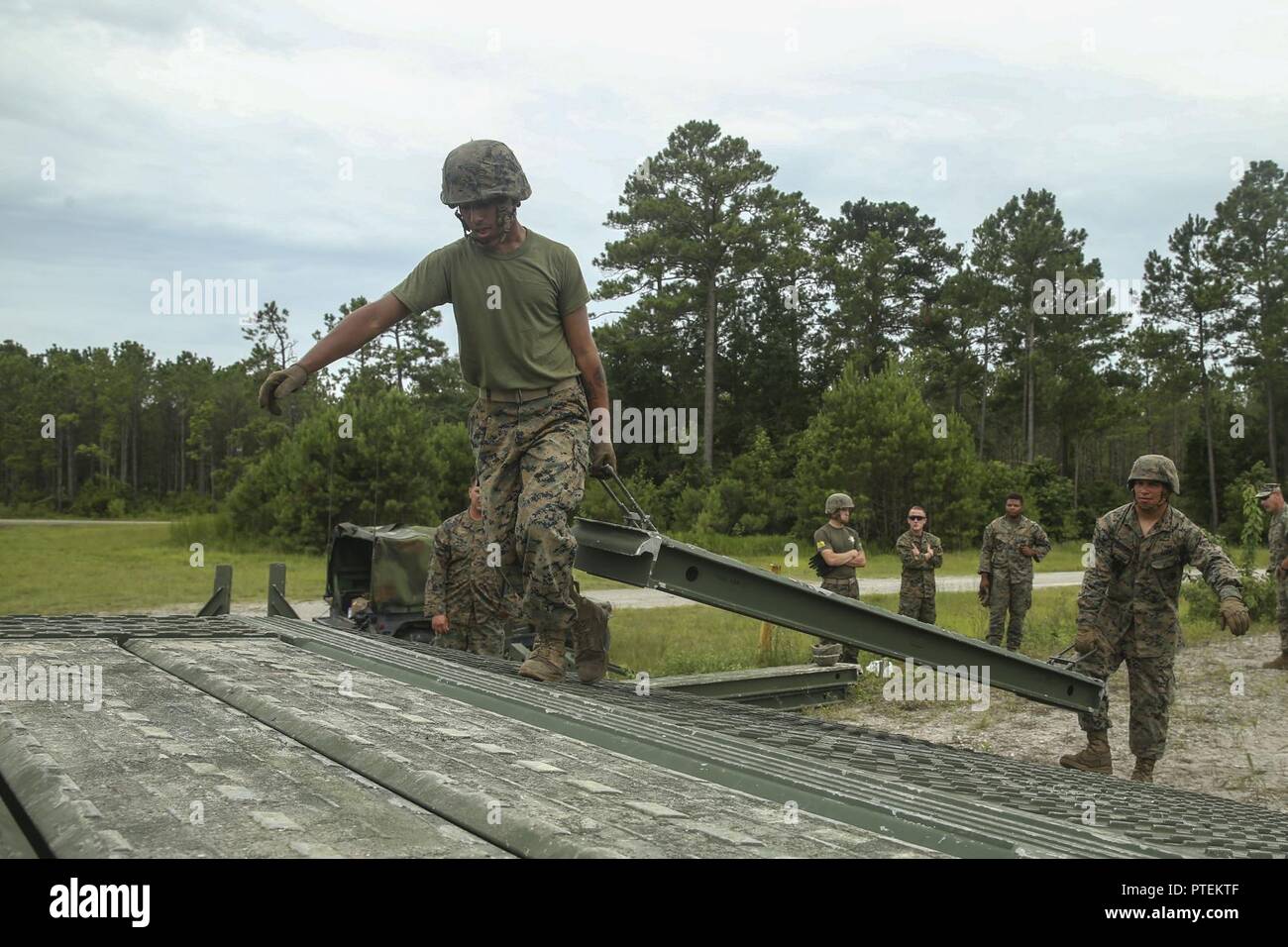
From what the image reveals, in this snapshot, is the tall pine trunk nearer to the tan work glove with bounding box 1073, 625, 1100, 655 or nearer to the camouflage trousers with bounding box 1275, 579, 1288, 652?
the camouflage trousers with bounding box 1275, 579, 1288, 652

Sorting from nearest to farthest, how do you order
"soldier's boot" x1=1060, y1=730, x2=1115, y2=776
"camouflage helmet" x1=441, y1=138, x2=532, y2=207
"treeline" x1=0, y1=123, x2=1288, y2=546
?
"camouflage helmet" x1=441, y1=138, x2=532, y2=207 < "soldier's boot" x1=1060, y1=730, x2=1115, y2=776 < "treeline" x1=0, y1=123, x2=1288, y2=546

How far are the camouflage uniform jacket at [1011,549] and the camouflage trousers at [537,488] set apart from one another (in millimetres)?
9693

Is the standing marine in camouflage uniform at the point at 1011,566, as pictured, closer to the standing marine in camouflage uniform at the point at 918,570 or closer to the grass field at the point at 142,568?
the standing marine in camouflage uniform at the point at 918,570

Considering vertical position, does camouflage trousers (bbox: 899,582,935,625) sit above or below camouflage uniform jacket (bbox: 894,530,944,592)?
below

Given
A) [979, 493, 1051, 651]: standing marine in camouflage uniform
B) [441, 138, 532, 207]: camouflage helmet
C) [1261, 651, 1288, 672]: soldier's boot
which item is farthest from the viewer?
[979, 493, 1051, 651]: standing marine in camouflage uniform

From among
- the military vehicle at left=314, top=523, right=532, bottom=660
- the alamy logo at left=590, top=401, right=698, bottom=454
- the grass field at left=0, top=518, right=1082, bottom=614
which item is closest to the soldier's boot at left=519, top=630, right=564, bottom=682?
the military vehicle at left=314, top=523, right=532, bottom=660

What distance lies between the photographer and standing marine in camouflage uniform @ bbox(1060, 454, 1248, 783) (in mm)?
6949

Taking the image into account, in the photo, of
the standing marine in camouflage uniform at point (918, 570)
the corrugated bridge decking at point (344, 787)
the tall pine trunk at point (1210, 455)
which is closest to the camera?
the corrugated bridge decking at point (344, 787)

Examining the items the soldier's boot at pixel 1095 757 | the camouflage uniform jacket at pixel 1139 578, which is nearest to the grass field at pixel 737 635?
the camouflage uniform jacket at pixel 1139 578

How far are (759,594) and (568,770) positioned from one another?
2674 millimetres

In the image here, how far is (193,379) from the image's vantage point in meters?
76.0

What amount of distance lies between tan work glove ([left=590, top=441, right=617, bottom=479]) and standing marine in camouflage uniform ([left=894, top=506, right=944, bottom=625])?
8.59 metres

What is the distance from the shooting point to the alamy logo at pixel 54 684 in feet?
8.65

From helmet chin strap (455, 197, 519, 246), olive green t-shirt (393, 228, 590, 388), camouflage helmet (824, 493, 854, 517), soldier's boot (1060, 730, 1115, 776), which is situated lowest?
soldier's boot (1060, 730, 1115, 776)
